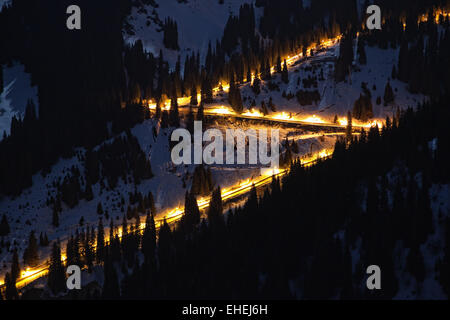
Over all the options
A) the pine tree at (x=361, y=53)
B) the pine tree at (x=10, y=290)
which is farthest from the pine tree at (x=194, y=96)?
the pine tree at (x=10, y=290)

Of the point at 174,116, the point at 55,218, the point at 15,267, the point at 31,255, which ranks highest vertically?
the point at 174,116

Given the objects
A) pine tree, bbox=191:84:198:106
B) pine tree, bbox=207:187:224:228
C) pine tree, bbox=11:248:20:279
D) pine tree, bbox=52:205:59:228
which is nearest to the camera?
pine tree, bbox=11:248:20:279

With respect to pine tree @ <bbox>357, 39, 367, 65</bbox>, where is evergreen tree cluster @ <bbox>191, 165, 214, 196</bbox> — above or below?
below

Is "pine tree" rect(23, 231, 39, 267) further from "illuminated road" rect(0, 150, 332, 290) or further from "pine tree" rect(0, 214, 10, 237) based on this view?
"pine tree" rect(0, 214, 10, 237)

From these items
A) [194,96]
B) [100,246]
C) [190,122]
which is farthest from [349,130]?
[100,246]

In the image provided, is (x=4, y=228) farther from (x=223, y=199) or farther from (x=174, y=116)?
(x=174, y=116)

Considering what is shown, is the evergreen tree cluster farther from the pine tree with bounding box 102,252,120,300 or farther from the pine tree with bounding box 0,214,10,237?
the pine tree with bounding box 0,214,10,237

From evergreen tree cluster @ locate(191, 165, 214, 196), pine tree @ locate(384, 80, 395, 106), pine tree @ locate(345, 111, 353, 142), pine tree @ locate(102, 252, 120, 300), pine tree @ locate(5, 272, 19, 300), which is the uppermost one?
pine tree @ locate(384, 80, 395, 106)

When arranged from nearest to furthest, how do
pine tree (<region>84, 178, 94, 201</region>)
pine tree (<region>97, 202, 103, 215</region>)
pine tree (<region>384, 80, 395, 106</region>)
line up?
1. pine tree (<region>97, 202, 103, 215</region>)
2. pine tree (<region>84, 178, 94, 201</region>)
3. pine tree (<region>384, 80, 395, 106</region>)

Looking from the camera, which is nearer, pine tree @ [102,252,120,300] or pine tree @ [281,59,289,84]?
pine tree @ [102,252,120,300]

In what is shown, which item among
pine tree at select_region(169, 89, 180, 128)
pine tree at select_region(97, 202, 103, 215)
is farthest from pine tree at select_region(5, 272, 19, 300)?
pine tree at select_region(169, 89, 180, 128)
